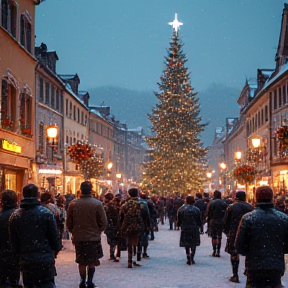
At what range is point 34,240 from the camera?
7.90 metres

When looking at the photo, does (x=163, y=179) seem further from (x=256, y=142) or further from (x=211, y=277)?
(x=211, y=277)

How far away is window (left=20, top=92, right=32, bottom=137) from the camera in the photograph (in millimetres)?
28234

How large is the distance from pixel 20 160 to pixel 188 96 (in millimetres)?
29966

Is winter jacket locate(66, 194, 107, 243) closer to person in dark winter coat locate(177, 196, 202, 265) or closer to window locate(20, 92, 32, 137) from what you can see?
person in dark winter coat locate(177, 196, 202, 265)

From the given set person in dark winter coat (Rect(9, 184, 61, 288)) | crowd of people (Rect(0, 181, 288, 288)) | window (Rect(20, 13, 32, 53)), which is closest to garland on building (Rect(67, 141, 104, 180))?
window (Rect(20, 13, 32, 53))

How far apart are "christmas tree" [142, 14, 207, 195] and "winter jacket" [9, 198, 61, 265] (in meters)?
47.0

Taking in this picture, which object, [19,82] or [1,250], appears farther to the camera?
[19,82]

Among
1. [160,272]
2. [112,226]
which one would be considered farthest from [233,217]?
[112,226]

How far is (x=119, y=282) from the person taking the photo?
42.9 feet

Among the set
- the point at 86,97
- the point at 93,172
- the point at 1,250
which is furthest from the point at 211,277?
the point at 86,97

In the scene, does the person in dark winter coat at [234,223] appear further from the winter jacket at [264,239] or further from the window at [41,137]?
the window at [41,137]

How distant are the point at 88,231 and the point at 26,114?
60.5 feet

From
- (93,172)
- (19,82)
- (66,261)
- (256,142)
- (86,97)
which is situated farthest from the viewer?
(86,97)

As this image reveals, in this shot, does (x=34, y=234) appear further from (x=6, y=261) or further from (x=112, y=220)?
(x=112, y=220)
